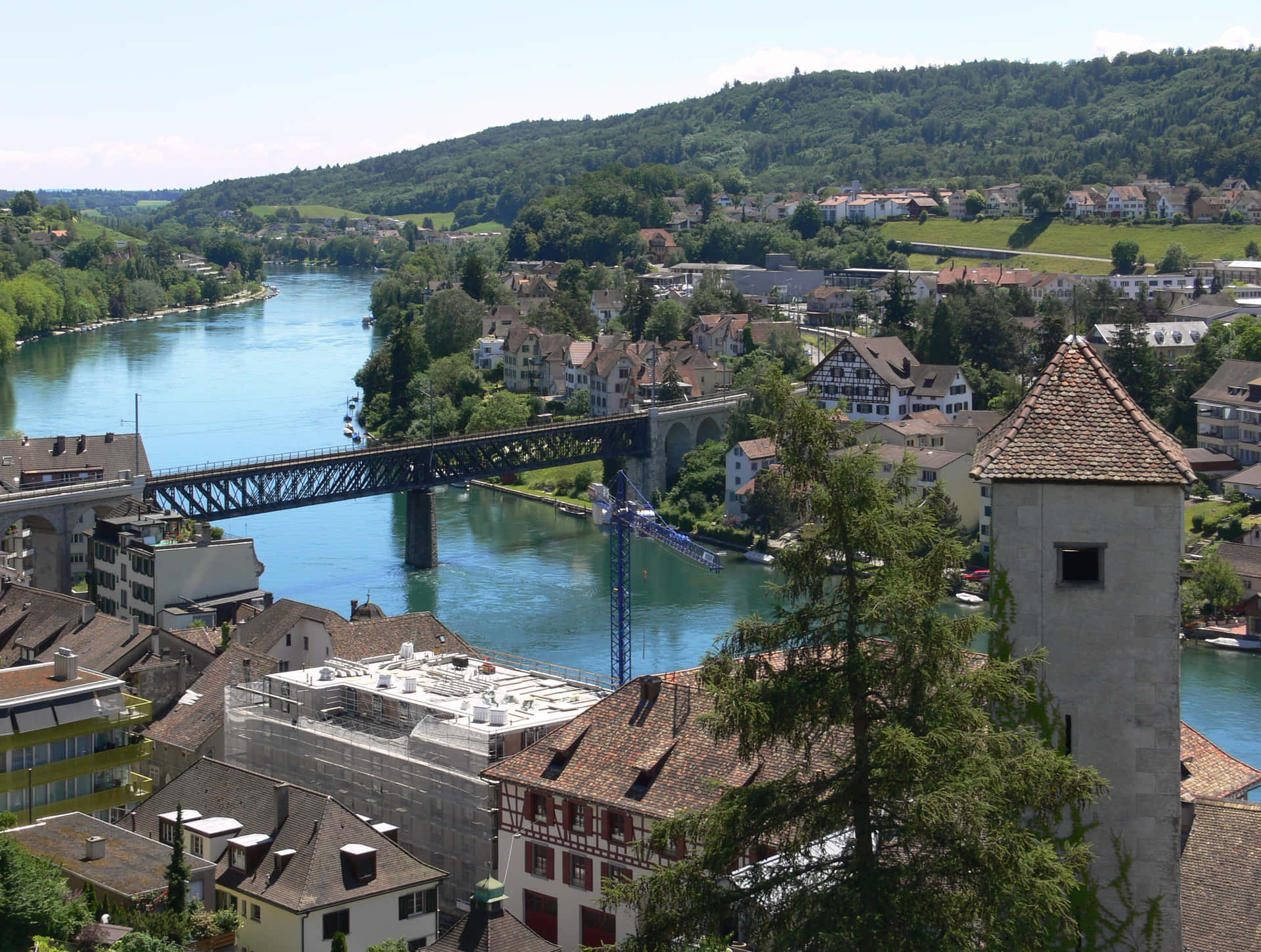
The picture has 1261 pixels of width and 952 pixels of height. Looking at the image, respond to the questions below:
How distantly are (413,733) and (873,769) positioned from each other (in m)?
15.8

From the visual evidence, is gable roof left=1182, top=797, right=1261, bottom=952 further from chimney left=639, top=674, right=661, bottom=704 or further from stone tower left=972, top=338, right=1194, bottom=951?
chimney left=639, top=674, right=661, bottom=704

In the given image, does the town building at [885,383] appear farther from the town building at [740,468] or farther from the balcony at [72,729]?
the balcony at [72,729]

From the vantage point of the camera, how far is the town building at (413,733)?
25.2m

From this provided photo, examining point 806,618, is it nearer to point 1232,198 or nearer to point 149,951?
point 149,951

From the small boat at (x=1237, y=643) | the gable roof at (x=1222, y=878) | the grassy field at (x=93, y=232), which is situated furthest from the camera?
the grassy field at (x=93, y=232)

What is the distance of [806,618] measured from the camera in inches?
461

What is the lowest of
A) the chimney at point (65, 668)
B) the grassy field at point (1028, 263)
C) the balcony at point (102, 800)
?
the balcony at point (102, 800)

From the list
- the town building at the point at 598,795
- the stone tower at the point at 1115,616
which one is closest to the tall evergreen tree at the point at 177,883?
the town building at the point at 598,795

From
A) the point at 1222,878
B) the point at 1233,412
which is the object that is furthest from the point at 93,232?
the point at 1222,878

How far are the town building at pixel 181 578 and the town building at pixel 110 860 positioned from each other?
21223 mm

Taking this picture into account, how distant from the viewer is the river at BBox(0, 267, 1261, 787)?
48.0 meters

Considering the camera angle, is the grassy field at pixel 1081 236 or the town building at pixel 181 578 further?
the grassy field at pixel 1081 236

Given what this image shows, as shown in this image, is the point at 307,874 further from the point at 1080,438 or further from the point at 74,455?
the point at 74,455

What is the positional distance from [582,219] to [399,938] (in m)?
114
